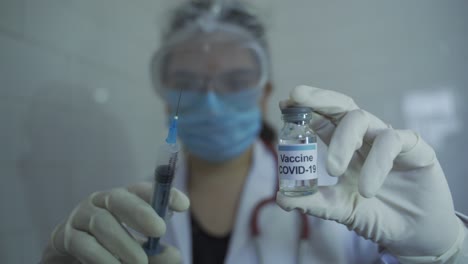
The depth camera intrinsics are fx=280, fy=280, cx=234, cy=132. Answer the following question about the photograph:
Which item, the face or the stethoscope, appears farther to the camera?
the face

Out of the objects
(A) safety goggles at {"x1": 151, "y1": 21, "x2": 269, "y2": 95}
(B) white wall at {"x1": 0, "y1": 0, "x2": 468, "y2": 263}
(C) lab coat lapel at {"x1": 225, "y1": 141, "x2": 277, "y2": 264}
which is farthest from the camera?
(A) safety goggles at {"x1": 151, "y1": 21, "x2": 269, "y2": 95}

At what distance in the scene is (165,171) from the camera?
566mm

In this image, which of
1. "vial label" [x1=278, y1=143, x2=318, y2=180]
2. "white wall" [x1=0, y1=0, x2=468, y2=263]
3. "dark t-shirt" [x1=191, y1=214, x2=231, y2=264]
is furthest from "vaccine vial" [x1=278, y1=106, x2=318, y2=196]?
"dark t-shirt" [x1=191, y1=214, x2=231, y2=264]

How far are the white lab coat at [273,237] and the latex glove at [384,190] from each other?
0.18 m

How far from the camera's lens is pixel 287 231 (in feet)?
3.07

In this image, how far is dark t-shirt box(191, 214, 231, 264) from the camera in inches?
40.5

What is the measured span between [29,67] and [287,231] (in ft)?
3.15

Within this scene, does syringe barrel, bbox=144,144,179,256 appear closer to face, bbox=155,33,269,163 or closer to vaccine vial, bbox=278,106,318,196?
vaccine vial, bbox=278,106,318,196

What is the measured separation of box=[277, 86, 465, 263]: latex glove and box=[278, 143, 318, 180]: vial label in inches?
1.3

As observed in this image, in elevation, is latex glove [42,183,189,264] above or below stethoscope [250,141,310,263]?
above

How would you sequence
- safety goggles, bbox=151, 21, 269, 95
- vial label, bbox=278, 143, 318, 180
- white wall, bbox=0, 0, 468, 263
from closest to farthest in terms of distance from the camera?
vial label, bbox=278, 143, 318, 180
white wall, bbox=0, 0, 468, 263
safety goggles, bbox=151, 21, 269, 95

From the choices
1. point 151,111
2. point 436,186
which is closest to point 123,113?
point 151,111

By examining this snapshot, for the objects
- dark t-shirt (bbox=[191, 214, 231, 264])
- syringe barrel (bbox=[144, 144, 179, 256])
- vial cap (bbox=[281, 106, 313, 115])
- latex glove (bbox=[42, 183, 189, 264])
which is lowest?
dark t-shirt (bbox=[191, 214, 231, 264])

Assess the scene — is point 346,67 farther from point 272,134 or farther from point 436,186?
point 436,186
